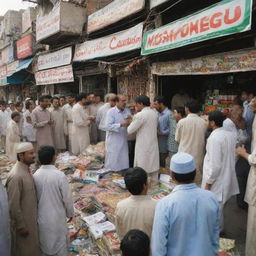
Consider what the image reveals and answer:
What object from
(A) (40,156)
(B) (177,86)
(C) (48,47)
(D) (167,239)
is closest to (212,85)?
(B) (177,86)

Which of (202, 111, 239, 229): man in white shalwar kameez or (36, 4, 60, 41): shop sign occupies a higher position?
(36, 4, 60, 41): shop sign

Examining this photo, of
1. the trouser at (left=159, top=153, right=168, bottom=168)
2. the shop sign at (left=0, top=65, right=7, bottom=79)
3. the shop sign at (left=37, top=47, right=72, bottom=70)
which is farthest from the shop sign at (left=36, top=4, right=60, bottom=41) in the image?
the shop sign at (left=0, top=65, right=7, bottom=79)

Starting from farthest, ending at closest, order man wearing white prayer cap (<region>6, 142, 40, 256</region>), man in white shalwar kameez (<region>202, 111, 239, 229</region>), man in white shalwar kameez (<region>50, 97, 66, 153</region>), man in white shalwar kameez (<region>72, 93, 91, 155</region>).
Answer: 1. man in white shalwar kameez (<region>50, 97, 66, 153</region>)
2. man in white shalwar kameez (<region>72, 93, 91, 155</region>)
3. man in white shalwar kameez (<region>202, 111, 239, 229</region>)
4. man wearing white prayer cap (<region>6, 142, 40, 256</region>)

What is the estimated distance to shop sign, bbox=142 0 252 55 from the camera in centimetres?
428

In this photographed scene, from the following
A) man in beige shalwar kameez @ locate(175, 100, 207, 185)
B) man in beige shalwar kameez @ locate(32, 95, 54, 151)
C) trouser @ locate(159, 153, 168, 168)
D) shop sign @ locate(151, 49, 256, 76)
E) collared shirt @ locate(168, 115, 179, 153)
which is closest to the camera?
man in beige shalwar kameez @ locate(175, 100, 207, 185)

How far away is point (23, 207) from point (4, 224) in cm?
24

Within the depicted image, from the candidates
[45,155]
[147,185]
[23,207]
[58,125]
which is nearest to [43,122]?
[58,125]

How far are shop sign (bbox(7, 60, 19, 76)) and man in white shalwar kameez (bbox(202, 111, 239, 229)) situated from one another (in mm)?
16412

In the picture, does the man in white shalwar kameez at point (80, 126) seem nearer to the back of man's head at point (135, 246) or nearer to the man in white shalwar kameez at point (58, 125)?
the man in white shalwar kameez at point (58, 125)

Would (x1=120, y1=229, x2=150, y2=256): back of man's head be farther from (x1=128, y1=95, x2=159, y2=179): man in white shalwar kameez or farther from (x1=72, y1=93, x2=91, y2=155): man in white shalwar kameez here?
(x1=72, y1=93, x2=91, y2=155): man in white shalwar kameez

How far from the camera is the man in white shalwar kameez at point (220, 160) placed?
3.52 m

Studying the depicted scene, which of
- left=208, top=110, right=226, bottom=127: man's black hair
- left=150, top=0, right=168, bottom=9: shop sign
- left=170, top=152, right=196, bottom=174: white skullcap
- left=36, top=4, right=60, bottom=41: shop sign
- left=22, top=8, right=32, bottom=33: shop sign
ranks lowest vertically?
left=170, top=152, right=196, bottom=174: white skullcap

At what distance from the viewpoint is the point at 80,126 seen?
7648mm

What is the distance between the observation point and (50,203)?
303 centimetres
